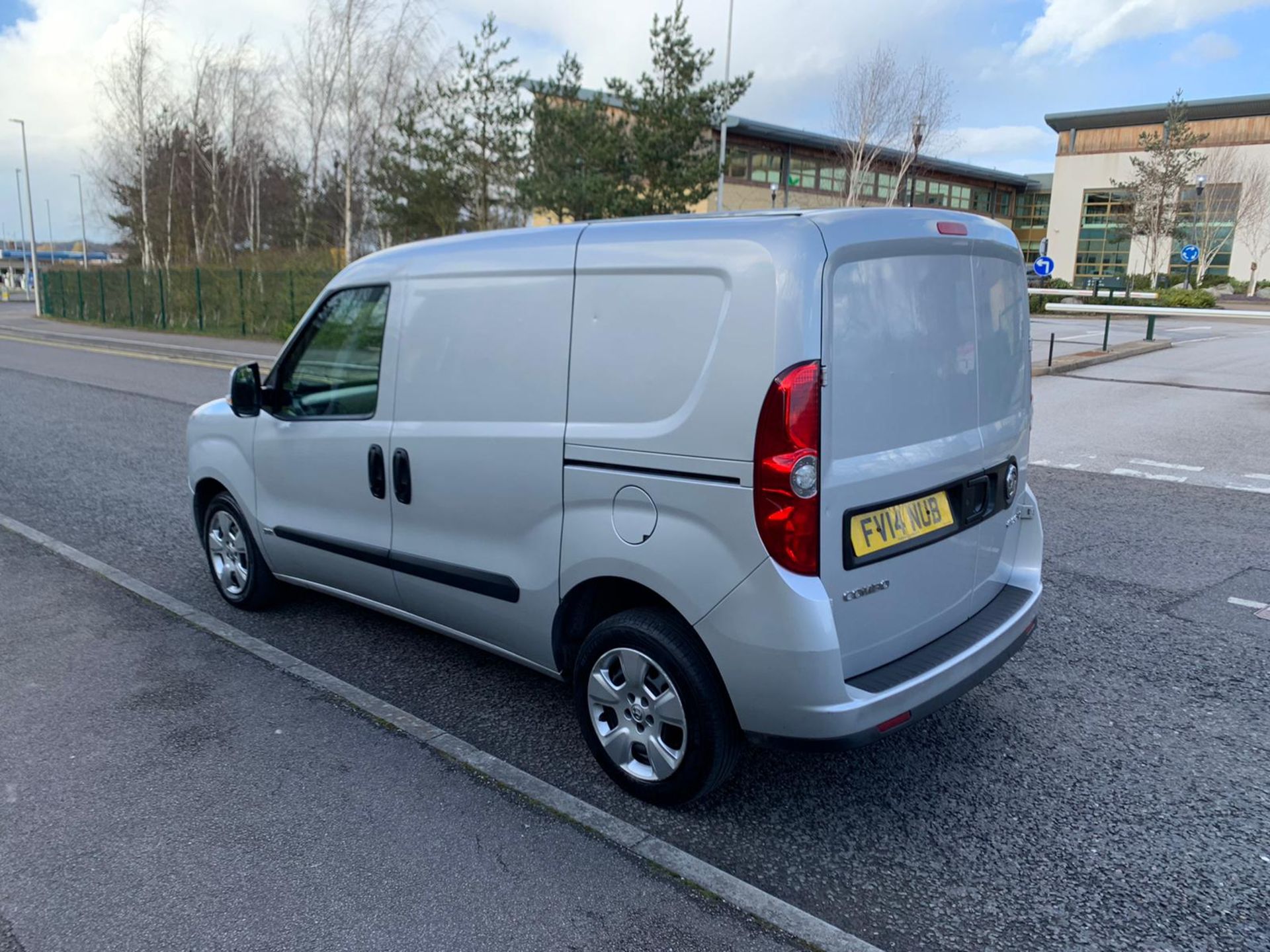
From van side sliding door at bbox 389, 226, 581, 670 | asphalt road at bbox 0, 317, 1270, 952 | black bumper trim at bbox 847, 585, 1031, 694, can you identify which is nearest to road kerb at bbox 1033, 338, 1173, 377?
asphalt road at bbox 0, 317, 1270, 952

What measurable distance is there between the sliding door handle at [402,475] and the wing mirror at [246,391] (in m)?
1.11

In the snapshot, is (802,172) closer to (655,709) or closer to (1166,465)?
(1166,465)

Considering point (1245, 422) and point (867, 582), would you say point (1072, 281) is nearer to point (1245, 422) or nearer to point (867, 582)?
point (1245, 422)

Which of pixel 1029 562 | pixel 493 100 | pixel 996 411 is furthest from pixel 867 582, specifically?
pixel 493 100

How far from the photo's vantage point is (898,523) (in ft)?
9.96

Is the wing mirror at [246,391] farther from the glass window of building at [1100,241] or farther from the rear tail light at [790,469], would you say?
the glass window of building at [1100,241]

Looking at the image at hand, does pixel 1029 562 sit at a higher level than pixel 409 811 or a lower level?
higher

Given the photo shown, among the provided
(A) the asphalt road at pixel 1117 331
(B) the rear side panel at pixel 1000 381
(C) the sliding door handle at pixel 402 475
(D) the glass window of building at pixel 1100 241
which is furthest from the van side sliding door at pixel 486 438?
(D) the glass window of building at pixel 1100 241

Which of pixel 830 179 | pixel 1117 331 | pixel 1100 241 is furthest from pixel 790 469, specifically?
pixel 1100 241

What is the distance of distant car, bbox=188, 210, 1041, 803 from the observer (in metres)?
2.77

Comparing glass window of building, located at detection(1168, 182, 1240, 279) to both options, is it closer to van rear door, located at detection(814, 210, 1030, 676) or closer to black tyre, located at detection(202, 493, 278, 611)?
van rear door, located at detection(814, 210, 1030, 676)

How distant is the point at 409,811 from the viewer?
10.4 feet

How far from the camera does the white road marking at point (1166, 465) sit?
9125 mm

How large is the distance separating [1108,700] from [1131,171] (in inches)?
2794
